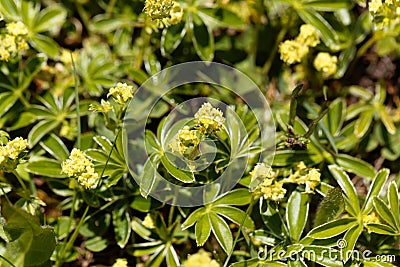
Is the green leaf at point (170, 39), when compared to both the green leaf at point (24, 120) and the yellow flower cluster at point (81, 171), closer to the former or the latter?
the green leaf at point (24, 120)

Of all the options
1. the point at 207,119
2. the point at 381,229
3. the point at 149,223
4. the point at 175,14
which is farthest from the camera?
the point at 175,14

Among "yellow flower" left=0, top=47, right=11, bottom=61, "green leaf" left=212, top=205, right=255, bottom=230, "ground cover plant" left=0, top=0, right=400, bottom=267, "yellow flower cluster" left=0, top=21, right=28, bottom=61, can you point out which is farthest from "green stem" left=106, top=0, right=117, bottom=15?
"green leaf" left=212, top=205, right=255, bottom=230

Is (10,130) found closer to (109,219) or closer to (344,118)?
(109,219)

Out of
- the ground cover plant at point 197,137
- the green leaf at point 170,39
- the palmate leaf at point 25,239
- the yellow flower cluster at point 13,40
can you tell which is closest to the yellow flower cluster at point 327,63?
the ground cover plant at point 197,137

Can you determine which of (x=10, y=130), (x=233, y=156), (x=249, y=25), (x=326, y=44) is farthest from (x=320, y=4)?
(x=10, y=130)

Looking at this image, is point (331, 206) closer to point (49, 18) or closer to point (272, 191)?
point (272, 191)

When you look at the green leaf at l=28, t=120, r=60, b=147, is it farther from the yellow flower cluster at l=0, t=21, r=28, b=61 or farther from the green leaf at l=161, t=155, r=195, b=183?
the green leaf at l=161, t=155, r=195, b=183

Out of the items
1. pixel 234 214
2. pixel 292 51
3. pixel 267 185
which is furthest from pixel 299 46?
pixel 234 214
